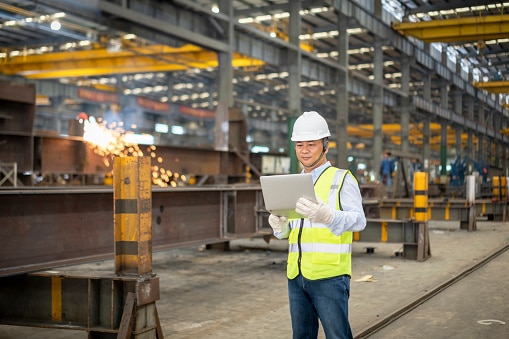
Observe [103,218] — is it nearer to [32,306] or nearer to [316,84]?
[32,306]

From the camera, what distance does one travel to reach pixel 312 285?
292cm

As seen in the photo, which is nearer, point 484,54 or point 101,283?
point 101,283

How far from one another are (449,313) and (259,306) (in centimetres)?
194

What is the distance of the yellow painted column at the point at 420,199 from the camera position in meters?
9.72

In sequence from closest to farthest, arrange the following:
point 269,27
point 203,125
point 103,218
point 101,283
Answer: point 101,283 → point 103,218 → point 269,27 → point 203,125

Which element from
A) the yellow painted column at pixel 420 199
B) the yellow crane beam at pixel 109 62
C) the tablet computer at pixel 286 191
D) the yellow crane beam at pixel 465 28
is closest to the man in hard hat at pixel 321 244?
the tablet computer at pixel 286 191

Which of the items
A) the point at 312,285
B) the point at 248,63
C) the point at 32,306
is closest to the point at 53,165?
the point at 32,306

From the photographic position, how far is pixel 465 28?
79.3 ft

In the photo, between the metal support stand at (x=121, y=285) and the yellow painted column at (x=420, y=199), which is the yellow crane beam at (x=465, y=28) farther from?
the metal support stand at (x=121, y=285)

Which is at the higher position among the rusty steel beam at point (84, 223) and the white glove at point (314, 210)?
the white glove at point (314, 210)

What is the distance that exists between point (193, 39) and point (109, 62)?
729 cm

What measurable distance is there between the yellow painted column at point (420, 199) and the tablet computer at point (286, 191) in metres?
7.32

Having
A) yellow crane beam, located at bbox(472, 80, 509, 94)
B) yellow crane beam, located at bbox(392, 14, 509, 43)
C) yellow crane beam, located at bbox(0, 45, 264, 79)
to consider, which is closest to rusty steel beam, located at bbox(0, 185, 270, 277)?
yellow crane beam, located at bbox(0, 45, 264, 79)

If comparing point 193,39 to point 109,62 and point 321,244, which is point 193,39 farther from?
point 321,244
